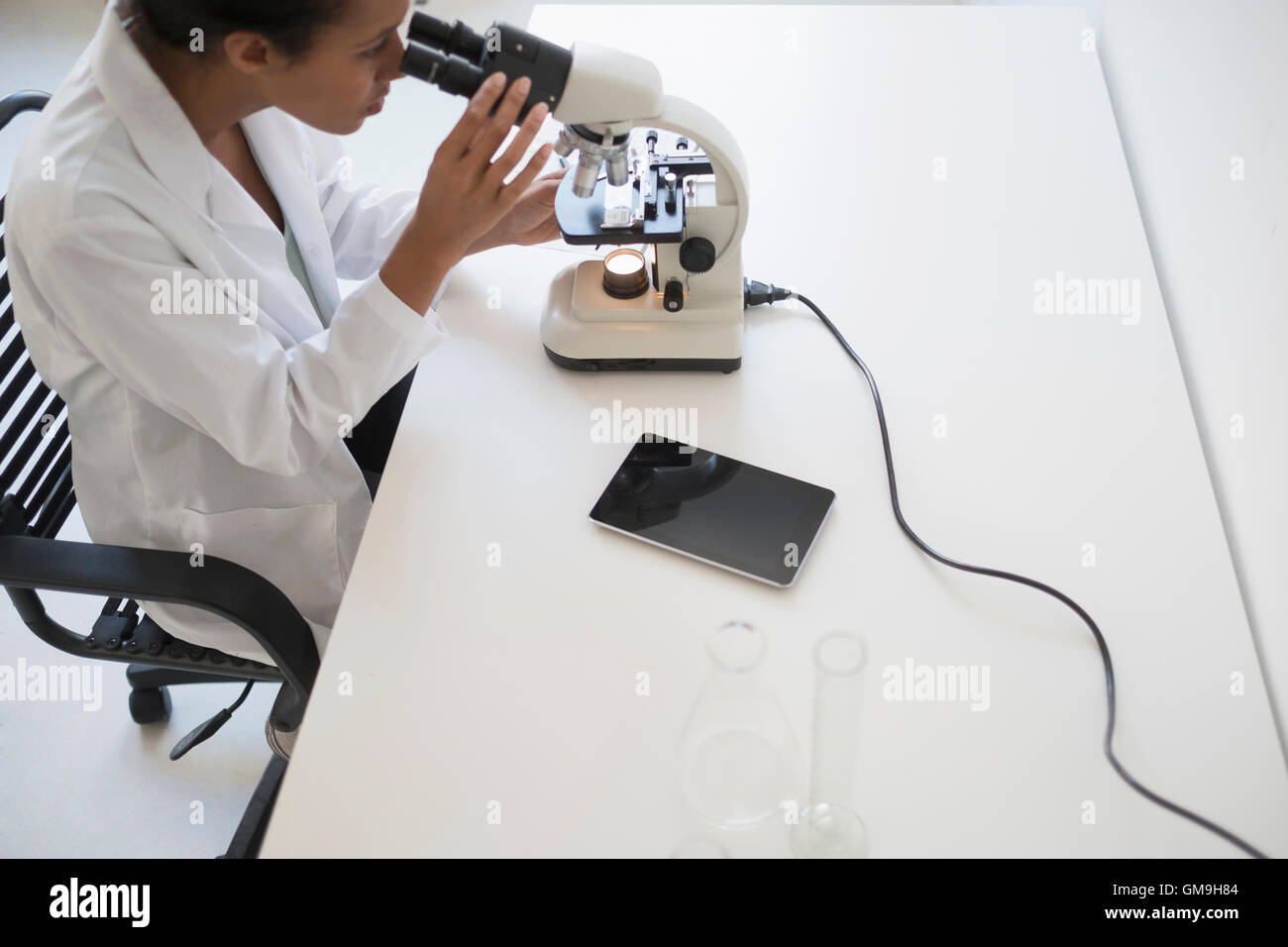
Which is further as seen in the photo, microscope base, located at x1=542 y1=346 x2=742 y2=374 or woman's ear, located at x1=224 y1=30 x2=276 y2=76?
microscope base, located at x1=542 y1=346 x2=742 y2=374

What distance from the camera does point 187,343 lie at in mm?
971

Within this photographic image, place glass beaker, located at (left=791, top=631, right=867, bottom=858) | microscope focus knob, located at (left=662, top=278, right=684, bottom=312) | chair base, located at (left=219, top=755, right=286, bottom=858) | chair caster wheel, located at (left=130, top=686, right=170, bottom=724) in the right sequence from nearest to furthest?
glass beaker, located at (left=791, top=631, right=867, bottom=858)
microscope focus knob, located at (left=662, top=278, right=684, bottom=312)
chair base, located at (left=219, top=755, right=286, bottom=858)
chair caster wheel, located at (left=130, top=686, right=170, bottom=724)

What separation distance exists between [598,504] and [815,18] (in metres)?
1.09

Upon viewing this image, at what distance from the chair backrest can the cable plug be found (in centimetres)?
83

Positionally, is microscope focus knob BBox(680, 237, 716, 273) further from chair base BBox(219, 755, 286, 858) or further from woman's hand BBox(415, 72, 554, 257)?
chair base BBox(219, 755, 286, 858)

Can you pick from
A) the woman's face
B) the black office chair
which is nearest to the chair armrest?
the black office chair

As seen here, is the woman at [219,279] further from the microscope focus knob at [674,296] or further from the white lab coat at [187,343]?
the microscope focus knob at [674,296]

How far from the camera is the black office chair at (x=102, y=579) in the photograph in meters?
1.02

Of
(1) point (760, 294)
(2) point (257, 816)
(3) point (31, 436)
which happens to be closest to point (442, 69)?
(1) point (760, 294)

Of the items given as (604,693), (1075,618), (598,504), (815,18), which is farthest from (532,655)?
(815,18)

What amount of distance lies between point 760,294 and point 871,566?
40 cm

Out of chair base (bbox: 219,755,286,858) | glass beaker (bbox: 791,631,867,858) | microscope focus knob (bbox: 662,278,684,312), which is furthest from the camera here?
chair base (bbox: 219,755,286,858)

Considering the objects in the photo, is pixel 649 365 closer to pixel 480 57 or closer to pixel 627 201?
pixel 627 201

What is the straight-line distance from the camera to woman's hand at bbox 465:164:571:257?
1.23 m
